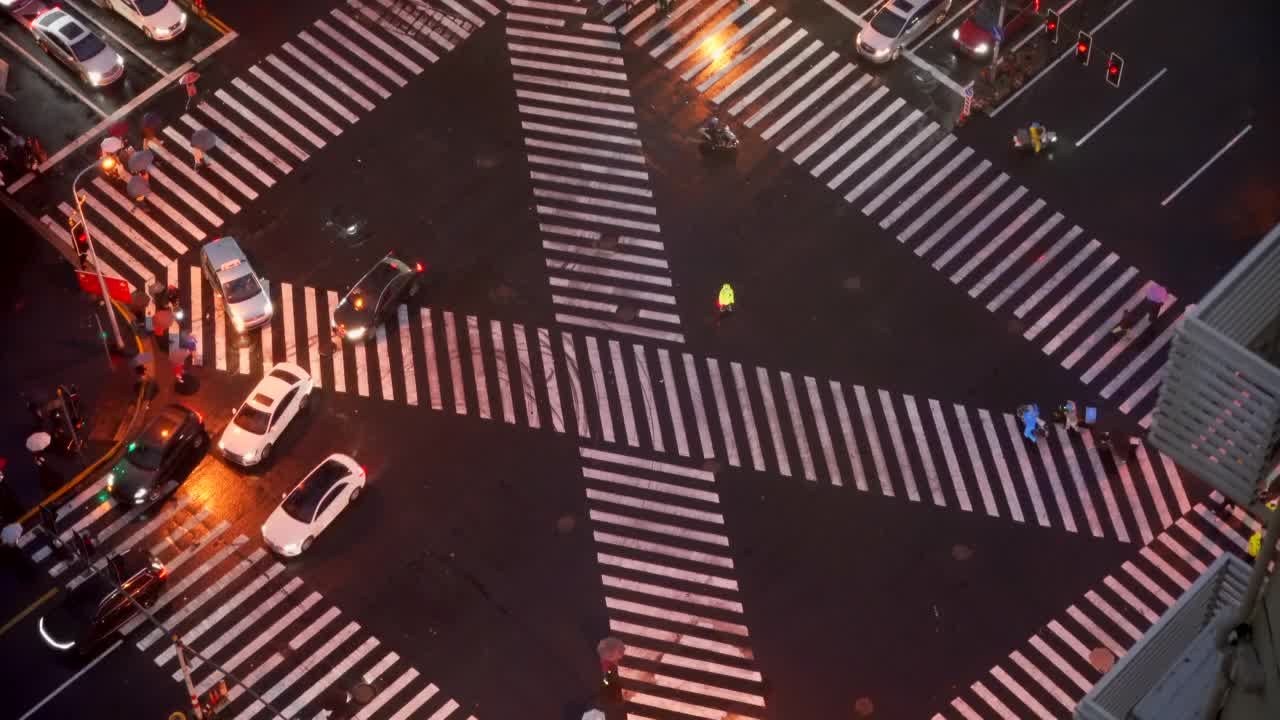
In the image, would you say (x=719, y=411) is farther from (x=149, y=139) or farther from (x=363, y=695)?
(x=149, y=139)

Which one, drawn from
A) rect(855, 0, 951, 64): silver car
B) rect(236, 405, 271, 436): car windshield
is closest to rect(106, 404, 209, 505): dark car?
rect(236, 405, 271, 436): car windshield

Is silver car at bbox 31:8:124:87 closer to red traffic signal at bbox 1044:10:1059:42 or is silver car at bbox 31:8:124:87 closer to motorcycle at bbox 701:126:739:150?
motorcycle at bbox 701:126:739:150

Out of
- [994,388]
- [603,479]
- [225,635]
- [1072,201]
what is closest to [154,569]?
[225,635]

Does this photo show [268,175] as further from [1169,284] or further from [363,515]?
[1169,284]

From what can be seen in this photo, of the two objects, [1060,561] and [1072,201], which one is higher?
[1072,201]

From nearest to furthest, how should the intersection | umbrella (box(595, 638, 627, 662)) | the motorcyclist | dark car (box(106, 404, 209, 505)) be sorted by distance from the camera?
umbrella (box(595, 638, 627, 662)) → the intersection → dark car (box(106, 404, 209, 505)) → the motorcyclist

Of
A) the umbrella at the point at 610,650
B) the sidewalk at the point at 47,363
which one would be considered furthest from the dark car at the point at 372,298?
the umbrella at the point at 610,650

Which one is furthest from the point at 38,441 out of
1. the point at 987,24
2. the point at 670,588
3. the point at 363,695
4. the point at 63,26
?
the point at 987,24
